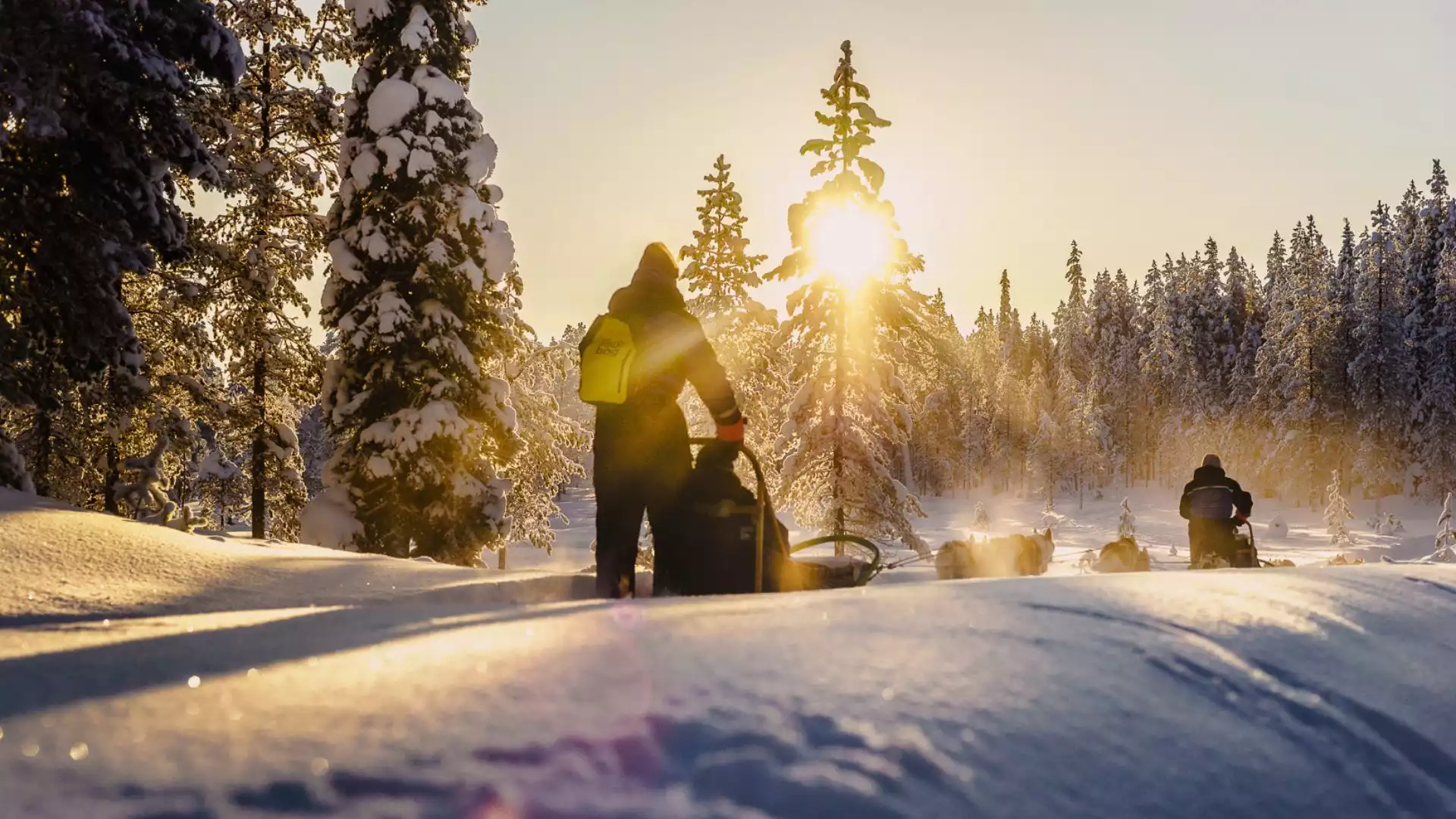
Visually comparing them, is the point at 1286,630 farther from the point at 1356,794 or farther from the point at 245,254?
the point at 245,254

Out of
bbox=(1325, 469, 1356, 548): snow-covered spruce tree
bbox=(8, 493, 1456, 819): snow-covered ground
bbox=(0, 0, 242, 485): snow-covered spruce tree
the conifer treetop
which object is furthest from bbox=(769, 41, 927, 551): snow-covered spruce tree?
bbox=(1325, 469, 1356, 548): snow-covered spruce tree

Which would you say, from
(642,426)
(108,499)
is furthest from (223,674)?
(108,499)

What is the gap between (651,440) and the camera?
478 centimetres

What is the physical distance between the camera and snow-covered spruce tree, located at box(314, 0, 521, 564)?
1394 cm

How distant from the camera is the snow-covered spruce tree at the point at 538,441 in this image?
18453 millimetres

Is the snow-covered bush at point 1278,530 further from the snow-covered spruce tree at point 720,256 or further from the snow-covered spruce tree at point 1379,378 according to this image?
the snow-covered spruce tree at point 720,256

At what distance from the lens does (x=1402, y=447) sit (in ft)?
159

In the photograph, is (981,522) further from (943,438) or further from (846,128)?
(846,128)

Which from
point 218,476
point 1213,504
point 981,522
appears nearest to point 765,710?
point 1213,504

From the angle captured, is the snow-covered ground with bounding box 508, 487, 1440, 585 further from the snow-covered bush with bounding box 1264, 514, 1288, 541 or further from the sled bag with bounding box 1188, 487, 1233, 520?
the sled bag with bounding box 1188, 487, 1233, 520

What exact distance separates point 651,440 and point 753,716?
3444mm

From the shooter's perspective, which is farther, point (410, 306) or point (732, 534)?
point (410, 306)

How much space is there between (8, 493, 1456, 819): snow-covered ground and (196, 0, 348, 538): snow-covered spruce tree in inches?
527

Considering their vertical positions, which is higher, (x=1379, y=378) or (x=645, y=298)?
(x=1379, y=378)
